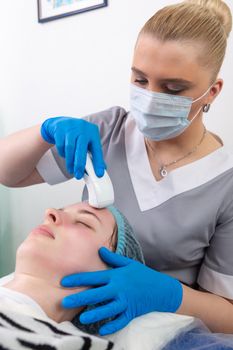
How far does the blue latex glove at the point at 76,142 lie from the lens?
0.98 m

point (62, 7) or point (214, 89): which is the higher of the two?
point (62, 7)

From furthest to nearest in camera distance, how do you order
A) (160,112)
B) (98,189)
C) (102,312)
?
(160,112), (98,189), (102,312)

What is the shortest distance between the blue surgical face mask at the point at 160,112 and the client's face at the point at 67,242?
0.27 metres

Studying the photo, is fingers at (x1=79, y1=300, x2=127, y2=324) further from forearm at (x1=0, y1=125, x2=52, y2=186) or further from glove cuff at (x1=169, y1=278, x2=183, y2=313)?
forearm at (x1=0, y1=125, x2=52, y2=186)

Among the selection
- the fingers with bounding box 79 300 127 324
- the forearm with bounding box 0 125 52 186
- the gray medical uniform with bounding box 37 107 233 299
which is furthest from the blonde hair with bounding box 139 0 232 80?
the fingers with bounding box 79 300 127 324

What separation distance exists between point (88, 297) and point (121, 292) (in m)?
0.08

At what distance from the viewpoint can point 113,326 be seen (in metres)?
0.87

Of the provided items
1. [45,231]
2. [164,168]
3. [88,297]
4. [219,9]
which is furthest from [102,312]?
[219,9]

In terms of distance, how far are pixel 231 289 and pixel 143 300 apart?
0.30 meters

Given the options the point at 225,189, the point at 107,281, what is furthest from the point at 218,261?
the point at 107,281

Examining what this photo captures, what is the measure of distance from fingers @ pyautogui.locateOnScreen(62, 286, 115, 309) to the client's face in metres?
0.08

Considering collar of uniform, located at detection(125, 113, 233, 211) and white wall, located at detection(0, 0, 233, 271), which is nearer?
collar of uniform, located at detection(125, 113, 233, 211)

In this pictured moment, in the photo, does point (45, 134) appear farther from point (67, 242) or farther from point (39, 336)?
point (39, 336)

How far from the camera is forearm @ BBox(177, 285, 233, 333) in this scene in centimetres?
101
